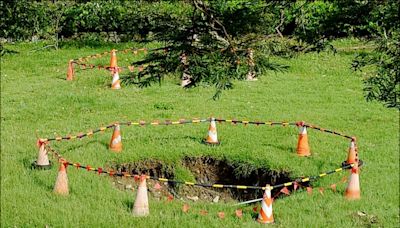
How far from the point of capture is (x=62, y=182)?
6977mm

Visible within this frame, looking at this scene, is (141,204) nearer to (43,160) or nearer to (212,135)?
(43,160)

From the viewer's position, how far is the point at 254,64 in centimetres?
313

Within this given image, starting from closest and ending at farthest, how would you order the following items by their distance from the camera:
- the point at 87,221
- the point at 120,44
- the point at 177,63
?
the point at 177,63 < the point at 87,221 < the point at 120,44

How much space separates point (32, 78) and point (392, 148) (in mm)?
8402

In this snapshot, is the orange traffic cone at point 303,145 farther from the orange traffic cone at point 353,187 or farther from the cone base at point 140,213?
the cone base at point 140,213

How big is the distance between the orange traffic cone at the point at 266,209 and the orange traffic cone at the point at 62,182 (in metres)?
2.19

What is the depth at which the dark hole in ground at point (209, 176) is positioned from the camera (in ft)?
26.6

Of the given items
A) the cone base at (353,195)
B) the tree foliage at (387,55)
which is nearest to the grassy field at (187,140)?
the cone base at (353,195)

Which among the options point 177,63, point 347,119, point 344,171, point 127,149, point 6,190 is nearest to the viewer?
point 177,63

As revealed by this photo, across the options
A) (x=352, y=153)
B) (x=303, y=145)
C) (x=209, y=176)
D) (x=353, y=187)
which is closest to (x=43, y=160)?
(x=209, y=176)

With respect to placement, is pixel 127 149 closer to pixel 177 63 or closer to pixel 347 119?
pixel 347 119

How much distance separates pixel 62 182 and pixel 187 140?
2.59 m

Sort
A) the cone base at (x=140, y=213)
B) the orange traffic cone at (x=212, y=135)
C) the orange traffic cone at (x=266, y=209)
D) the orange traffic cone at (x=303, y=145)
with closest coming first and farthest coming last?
the orange traffic cone at (x=266, y=209) < the cone base at (x=140, y=213) < the orange traffic cone at (x=303, y=145) < the orange traffic cone at (x=212, y=135)

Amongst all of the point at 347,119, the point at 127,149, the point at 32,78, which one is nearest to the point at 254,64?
the point at 127,149
